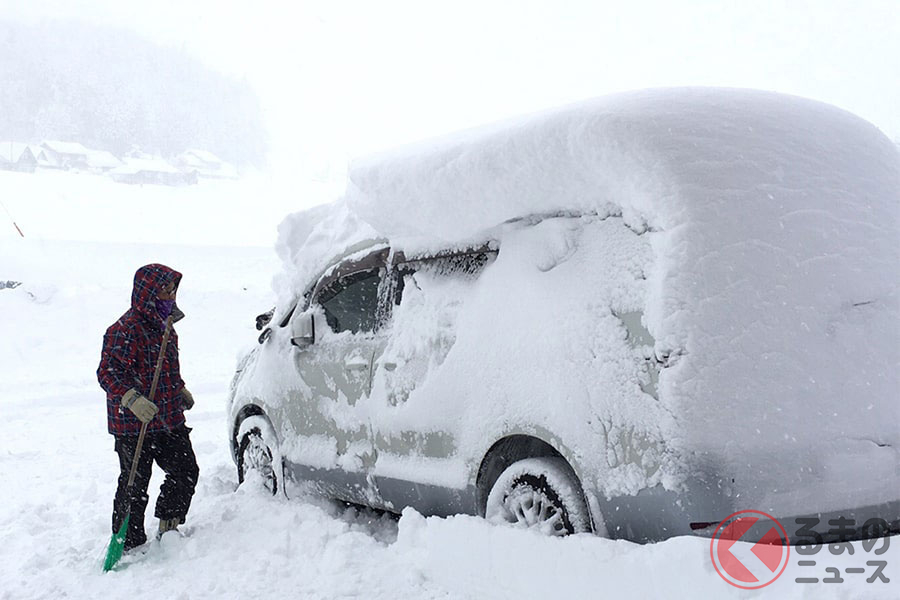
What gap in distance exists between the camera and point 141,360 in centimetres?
478

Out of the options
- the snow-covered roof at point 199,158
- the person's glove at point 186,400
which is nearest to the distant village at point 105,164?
the snow-covered roof at point 199,158

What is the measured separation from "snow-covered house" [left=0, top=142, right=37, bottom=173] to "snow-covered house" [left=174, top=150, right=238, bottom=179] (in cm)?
1560

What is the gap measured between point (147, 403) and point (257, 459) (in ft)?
4.12

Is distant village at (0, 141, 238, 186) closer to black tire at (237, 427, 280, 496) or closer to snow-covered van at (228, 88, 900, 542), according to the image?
black tire at (237, 427, 280, 496)

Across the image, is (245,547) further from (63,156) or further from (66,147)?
(66,147)

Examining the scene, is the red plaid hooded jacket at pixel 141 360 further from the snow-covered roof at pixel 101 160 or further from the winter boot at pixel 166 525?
the snow-covered roof at pixel 101 160

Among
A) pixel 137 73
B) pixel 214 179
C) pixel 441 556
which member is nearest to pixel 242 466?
pixel 441 556

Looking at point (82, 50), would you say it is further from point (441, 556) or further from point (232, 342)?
point (441, 556)

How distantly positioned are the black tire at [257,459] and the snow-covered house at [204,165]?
8726 centimetres

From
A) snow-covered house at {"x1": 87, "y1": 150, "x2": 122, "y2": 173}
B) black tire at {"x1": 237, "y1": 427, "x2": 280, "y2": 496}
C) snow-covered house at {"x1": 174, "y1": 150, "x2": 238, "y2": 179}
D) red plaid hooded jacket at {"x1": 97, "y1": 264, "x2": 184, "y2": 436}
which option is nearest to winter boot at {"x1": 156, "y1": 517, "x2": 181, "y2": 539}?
red plaid hooded jacket at {"x1": 97, "y1": 264, "x2": 184, "y2": 436}

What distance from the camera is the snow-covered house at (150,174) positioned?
7962cm

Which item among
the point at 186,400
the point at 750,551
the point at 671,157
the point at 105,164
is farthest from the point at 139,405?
the point at 105,164

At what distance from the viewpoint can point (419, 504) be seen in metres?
4.07

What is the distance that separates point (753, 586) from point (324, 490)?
117 inches
